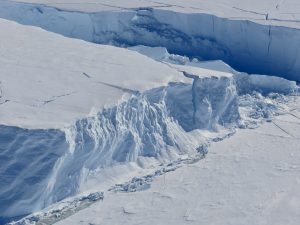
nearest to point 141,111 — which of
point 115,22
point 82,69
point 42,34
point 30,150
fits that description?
point 82,69

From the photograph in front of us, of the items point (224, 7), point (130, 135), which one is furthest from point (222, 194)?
point (224, 7)

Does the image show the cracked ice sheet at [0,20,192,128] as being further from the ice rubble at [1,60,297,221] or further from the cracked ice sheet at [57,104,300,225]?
the cracked ice sheet at [57,104,300,225]

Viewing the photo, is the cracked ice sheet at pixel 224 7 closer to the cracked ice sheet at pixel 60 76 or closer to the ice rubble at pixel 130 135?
the ice rubble at pixel 130 135

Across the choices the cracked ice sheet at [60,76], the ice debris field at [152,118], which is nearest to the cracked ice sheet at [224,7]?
the ice debris field at [152,118]

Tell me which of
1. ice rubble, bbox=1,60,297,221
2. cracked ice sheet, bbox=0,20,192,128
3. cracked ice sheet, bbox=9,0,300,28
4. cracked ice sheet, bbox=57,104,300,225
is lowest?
cracked ice sheet, bbox=57,104,300,225

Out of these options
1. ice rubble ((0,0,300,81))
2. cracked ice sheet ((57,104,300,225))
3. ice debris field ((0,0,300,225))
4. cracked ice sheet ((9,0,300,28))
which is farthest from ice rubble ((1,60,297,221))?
cracked ice sheet ((9,0,300,28))
